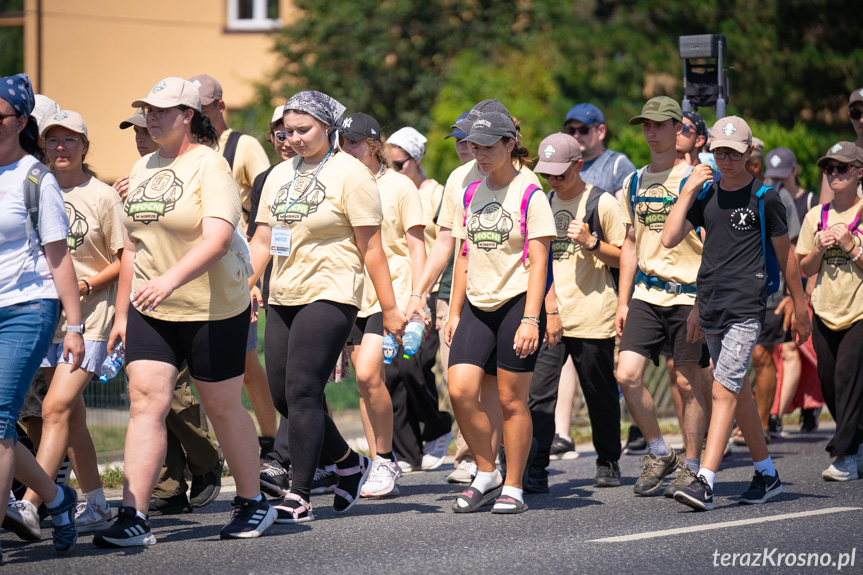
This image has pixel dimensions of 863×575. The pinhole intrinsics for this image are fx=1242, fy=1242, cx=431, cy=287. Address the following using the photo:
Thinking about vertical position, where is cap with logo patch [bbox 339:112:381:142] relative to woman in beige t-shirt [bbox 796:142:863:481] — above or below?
above

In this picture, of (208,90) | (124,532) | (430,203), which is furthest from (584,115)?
(124,532)

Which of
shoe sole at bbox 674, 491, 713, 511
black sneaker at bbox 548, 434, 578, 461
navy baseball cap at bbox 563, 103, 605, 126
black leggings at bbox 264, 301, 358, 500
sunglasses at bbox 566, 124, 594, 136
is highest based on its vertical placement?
navy baseball cap at bbox 563, 103, 605, 126

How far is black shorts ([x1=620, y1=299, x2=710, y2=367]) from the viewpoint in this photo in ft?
25.0

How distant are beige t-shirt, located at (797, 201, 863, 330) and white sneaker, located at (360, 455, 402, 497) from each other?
10.3 ft

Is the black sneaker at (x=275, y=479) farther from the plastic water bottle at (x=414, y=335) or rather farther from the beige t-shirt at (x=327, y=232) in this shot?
the beige t-shirt at (x=327, y=232)

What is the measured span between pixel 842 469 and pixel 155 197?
4.83 meters

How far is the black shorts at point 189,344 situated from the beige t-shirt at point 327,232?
0.61 meters

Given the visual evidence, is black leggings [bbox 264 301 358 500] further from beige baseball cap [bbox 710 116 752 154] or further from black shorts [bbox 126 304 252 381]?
beige baseball cap [bbox 710 116 752 154]

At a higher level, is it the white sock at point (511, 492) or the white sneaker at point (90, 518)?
the white sock at point (511, 492)

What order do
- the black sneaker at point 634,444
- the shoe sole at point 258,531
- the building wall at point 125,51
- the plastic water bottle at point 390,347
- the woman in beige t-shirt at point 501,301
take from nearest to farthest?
the shoe sole at point 258,531
the woman in beige t-shirt at point 501,301
the plastic water bottle at point 390,347
the black sneaker at point 634,444
the building wall at point 125,51

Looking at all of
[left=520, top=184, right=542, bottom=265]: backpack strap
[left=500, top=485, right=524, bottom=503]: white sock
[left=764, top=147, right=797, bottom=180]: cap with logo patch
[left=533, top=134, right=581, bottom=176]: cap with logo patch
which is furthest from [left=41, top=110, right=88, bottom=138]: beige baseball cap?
[left=764, top=147, right=797, bottom=180]: cap with logo patch

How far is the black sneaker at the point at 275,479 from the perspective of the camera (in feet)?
24.2

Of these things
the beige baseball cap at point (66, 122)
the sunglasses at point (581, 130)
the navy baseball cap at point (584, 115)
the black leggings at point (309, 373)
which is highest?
the navy baseball cap at point (584, 115)

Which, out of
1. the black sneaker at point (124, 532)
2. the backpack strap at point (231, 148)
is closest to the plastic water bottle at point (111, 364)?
the black sneaker at point (124, 532)
